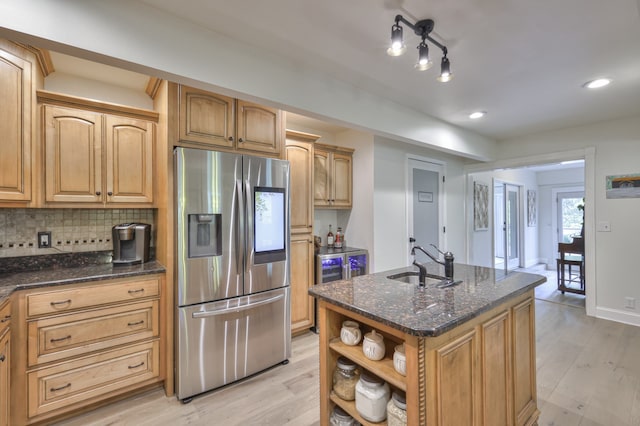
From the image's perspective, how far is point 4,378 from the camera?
1.54 m

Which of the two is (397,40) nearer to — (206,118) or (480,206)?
(206,118)

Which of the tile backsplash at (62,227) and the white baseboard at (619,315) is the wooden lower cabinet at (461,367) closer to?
the tile backsplash at (62,227)

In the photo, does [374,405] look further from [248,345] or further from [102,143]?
[102,143]

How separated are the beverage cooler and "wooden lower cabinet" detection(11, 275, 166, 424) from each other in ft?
5.33

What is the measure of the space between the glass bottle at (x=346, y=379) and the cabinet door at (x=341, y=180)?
2.28 metres

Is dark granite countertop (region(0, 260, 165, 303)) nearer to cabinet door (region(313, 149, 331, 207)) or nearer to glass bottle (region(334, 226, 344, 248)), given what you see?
cabinet door (region(313, 149, 331, 207))

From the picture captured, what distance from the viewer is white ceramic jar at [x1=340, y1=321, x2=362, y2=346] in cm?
146

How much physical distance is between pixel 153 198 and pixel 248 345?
1461 mm

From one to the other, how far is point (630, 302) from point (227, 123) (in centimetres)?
494

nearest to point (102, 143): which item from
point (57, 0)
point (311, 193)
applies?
point (57, 0)

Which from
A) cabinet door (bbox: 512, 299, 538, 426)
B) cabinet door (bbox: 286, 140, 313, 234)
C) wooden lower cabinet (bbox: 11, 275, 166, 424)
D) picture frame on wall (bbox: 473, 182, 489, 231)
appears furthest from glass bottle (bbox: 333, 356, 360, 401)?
picture frame on wall (bbox: 473, 182, 489, 231)

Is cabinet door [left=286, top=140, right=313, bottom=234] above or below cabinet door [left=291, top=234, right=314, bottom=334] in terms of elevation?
above

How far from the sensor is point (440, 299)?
4.74ft

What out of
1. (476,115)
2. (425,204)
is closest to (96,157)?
(476,115)
